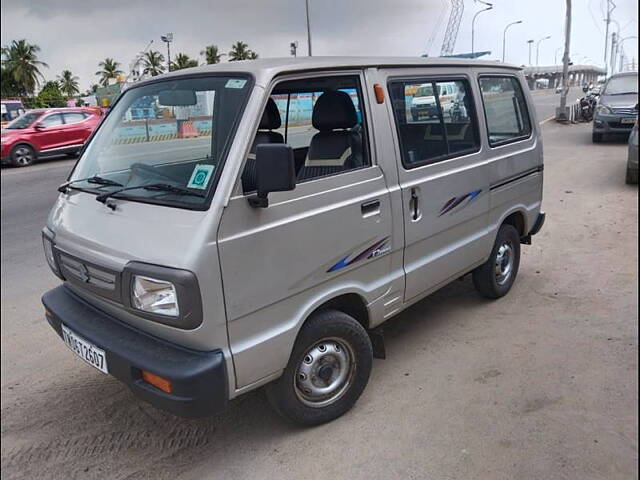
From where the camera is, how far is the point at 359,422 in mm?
2686

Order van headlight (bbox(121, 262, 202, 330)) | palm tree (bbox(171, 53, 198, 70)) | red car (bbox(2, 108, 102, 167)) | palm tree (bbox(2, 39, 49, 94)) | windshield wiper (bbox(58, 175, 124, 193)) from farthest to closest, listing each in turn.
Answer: red car (bbox(2, 108, 102, 167)) < windshield wiper (bbox(58, 175, 124, 193)) < palm tree (bbox(171, 53, 198, 70)) < van headlight (bbox(121, 262, 202, 330)) < palm tree (bbox(2, 39, 49, 94))

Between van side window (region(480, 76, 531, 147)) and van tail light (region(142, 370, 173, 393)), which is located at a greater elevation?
van side window (region(480, 76, 531, 147))

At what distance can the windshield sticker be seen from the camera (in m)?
2.33

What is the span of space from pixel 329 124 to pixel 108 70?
1181 millimetres

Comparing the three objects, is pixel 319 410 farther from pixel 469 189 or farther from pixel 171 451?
pixel 469 189

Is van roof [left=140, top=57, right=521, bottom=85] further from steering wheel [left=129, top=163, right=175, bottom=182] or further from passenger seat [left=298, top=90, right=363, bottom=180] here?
steering wheel [left=129, top=163, right=175, bottom=182]

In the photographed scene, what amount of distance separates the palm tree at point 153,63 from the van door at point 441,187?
49.3 inches

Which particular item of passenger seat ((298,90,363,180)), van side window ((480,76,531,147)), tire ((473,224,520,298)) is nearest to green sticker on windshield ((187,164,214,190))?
passenger seat ((298,90,363,180))

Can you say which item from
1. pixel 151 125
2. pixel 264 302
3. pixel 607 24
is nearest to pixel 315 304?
pixel 264 302

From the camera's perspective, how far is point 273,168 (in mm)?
2055

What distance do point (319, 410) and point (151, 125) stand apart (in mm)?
1792

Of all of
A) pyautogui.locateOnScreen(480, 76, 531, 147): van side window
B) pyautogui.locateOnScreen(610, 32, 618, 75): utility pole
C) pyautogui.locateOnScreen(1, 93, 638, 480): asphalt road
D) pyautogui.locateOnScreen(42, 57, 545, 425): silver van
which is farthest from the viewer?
pyautogui.locateOnScreen(480, 76, 531, 147): van side window

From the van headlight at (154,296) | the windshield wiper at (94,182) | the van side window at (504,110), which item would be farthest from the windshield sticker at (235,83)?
the van side window at (504,110)

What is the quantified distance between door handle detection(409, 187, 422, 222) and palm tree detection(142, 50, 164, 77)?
1.51 m
